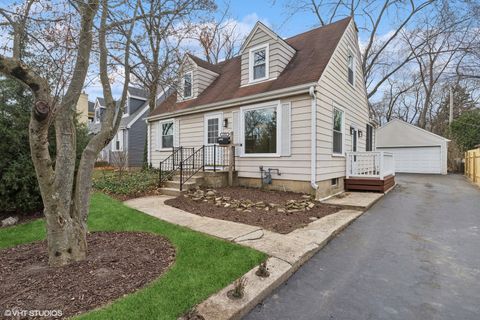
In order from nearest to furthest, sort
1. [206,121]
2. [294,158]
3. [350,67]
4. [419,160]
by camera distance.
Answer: [294,158], [206,121], [350,67], [419,160]

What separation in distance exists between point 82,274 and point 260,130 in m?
6.47

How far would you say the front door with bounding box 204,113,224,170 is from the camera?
31.3ft

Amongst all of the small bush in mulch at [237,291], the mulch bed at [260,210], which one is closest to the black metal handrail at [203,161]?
the mulch bed at [260,210]

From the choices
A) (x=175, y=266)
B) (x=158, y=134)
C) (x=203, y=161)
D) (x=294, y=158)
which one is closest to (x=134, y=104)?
(x=158, y=134)

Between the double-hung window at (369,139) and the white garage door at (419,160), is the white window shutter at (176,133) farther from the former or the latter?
the white garage door at (419,160)

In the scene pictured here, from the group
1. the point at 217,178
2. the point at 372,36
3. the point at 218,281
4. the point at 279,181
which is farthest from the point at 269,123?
the point at 372,36

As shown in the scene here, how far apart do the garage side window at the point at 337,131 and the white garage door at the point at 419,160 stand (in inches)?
524

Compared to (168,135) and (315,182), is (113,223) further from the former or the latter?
(168,135)

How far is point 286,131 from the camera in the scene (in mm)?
7840

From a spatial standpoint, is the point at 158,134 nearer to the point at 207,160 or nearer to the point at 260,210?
the point at 207,160

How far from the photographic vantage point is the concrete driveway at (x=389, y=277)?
2533mm

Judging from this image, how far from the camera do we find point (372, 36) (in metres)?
18.5

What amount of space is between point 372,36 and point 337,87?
42.8 feet

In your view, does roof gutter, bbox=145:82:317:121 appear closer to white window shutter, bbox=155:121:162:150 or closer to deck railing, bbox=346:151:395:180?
white window shutter, bbox=155:121:162:150
